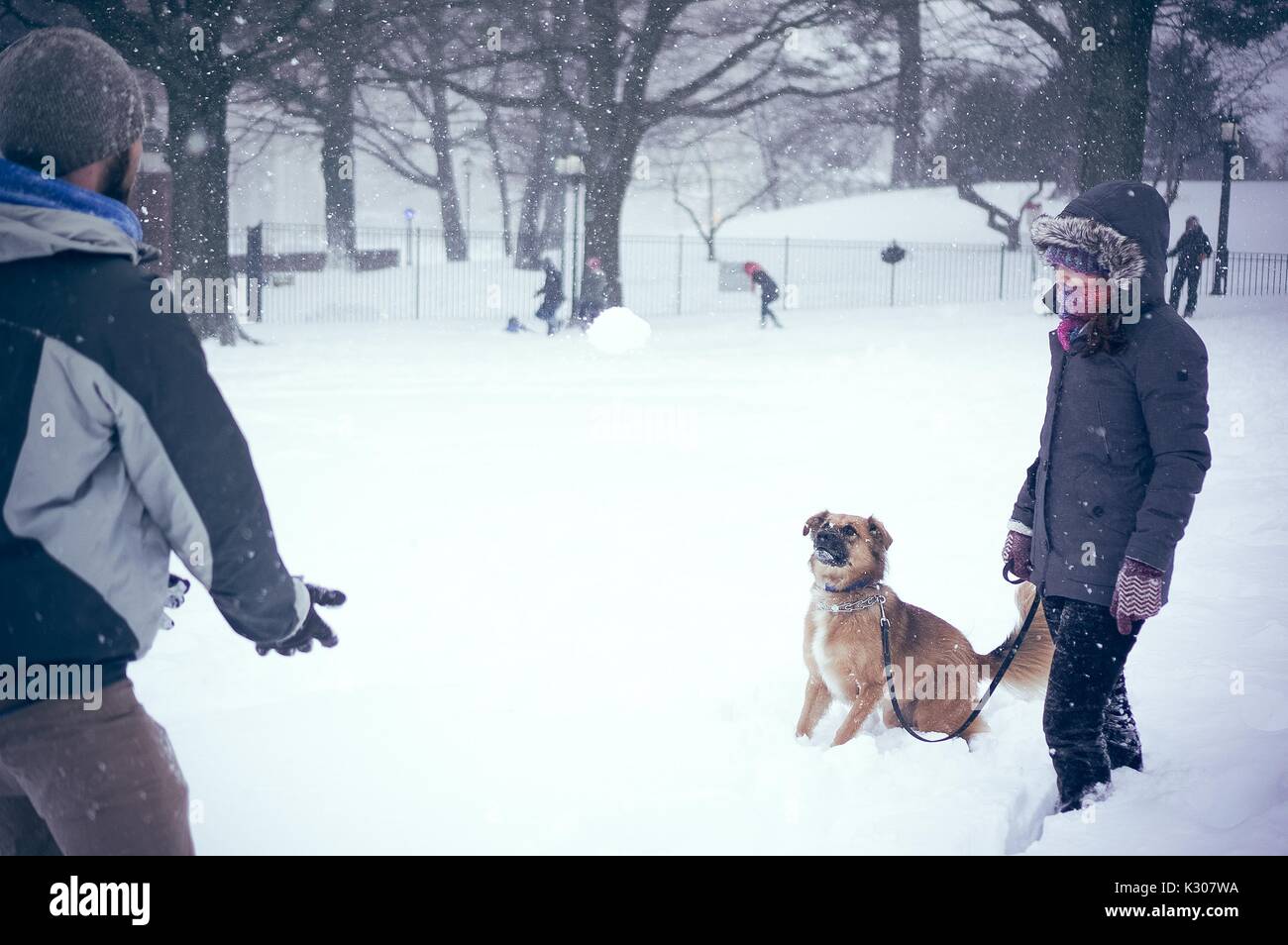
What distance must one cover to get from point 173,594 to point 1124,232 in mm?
2715

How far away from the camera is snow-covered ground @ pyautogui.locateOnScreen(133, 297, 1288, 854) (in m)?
3.57

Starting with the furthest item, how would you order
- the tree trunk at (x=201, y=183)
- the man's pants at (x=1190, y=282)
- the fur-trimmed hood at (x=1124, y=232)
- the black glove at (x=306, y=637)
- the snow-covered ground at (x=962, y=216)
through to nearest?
the snow-covered ground at (x=962, y=216), the man's pants at (x=1190, y=282), the tree trunk at (x=201, y=183), the fur-trimmed hood at (x=1124, y=232), the black glove at (x=306, y=637)

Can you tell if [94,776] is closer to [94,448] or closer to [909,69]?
[94,448]

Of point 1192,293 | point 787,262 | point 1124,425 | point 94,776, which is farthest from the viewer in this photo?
point 787,262

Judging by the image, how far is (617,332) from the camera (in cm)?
1967

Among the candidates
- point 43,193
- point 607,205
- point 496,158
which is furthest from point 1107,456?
point 496,158

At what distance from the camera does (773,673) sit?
195 inches

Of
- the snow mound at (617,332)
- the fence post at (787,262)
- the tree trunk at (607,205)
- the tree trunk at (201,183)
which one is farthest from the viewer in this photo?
the fence post at (787,262)

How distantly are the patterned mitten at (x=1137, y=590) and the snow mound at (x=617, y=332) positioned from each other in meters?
14.7

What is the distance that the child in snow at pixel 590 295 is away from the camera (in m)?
20.8

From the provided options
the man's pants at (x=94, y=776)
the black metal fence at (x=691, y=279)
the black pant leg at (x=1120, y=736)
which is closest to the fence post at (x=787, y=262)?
the black metal fence at (x=691, y=279)

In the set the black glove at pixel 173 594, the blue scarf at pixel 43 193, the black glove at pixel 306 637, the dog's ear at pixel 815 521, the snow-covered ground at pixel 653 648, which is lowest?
the snow-covered ground at pixel 653 648

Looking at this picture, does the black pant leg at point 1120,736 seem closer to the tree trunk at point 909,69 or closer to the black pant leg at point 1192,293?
the tree trunk at point 909,69

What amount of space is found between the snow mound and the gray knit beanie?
51.4ft
